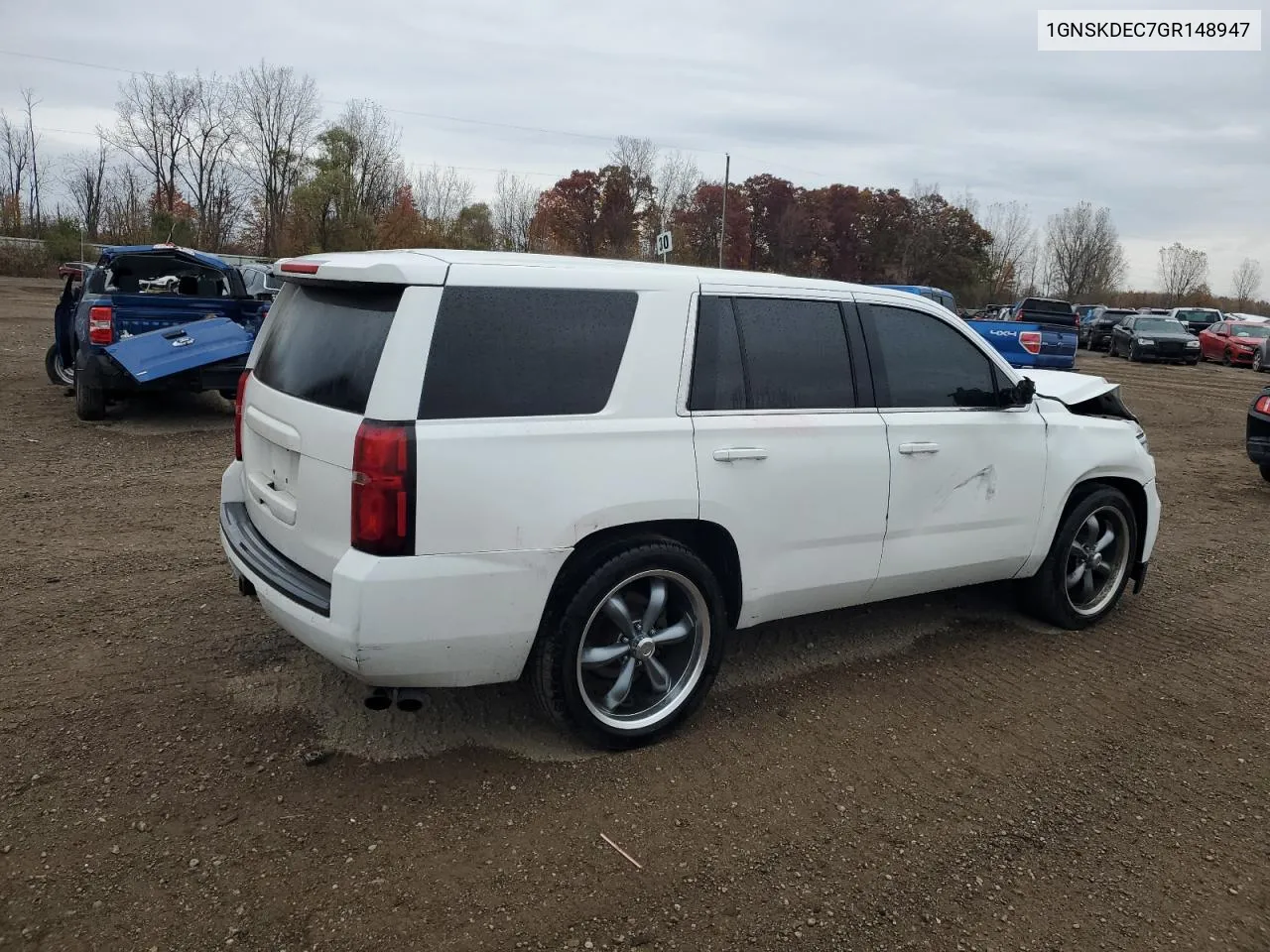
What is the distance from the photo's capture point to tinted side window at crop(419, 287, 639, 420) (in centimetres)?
306

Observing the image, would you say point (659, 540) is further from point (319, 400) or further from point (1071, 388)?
point (1071, 388)

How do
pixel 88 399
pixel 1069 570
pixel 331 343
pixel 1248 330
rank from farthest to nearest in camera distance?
pixel 1248 330 → pixel 88 399 → pixel 1069 570 → pixel 331 343

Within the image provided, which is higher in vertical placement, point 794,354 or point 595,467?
point 794,354

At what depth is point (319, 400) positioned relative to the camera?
3.26m

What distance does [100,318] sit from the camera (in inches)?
367

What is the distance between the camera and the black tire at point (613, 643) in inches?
130

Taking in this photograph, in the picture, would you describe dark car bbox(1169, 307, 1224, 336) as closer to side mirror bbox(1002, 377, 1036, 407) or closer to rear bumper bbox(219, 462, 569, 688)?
side mirror bbox(1002, 377, 1036, 407)

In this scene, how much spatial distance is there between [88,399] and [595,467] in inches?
333

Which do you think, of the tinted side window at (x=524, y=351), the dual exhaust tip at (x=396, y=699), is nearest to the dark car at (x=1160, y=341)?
the tinted side window at (x=524, y=351)

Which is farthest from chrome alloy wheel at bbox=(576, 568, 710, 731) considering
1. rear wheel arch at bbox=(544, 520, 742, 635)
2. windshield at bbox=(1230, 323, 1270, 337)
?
windshield at bbox=(1230, 323, 1270, 337)

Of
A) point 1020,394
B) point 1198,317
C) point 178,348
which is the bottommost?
point 178,348

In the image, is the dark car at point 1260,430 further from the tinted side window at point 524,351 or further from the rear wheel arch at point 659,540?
the tinted side window at point 524,351

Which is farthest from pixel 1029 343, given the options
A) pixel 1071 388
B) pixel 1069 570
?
pixel 1069 570

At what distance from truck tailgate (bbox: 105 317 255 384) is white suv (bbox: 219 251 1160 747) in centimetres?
589
